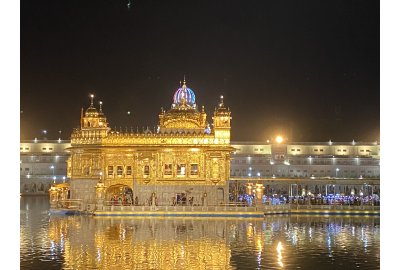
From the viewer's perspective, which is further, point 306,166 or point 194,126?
point 306,166

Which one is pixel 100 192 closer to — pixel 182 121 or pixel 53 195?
pixel 53 195

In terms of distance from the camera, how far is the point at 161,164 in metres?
46.8

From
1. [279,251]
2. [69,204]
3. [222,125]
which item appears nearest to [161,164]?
[222,125]

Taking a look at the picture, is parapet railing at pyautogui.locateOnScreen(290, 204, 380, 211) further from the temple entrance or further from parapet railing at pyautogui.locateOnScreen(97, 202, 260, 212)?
the temple entrance

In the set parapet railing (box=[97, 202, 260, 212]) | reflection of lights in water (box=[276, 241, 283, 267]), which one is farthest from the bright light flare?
reflection of lights in water (box=[276, 241, 283, 267])

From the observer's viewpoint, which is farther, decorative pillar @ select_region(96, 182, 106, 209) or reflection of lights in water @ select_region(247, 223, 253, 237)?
decorative pillar @ select_region(96, 182, 106, 209)

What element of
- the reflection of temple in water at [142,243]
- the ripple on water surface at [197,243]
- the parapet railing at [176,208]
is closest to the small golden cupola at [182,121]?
the parapet railing at [176,208]

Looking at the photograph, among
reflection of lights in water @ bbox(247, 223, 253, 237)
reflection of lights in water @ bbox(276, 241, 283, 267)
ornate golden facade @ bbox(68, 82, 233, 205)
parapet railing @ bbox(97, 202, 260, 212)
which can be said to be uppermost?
ornate golden facade @ bbox(68, 82, 233, 205)

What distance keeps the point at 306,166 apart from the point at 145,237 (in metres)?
60.2

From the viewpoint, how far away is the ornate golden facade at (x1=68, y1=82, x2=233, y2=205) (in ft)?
153
